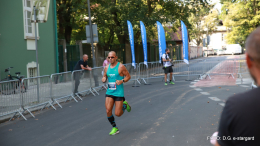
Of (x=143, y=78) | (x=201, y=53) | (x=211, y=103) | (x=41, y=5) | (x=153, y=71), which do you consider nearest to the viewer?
(x=211, y=103)

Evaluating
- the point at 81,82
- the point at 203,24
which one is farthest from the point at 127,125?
the point at 203,24

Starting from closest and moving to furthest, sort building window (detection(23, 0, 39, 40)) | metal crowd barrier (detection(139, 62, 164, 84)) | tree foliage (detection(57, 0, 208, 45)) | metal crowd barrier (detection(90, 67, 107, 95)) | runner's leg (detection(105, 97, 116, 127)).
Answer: runner's leg (detection(105, 97, 116, 127))
metal crowd barrier (detection(90, 67, 107, 95))
building window (detection(23, 0, 39, 40))
metal crowd barrier (detection(139, 62, 164, 84))
tree foliage (detection(57, 0, 208, 45))

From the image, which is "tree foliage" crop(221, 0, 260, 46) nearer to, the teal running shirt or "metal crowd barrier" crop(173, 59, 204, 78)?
"metal crowd barrier" crop(173, 59, 204, 78)

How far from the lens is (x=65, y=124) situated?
7.68 m

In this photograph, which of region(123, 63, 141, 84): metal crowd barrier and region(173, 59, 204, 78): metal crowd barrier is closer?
region(123, 63, 141, 84): metal crowd barrier

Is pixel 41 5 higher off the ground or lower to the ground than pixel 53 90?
higher

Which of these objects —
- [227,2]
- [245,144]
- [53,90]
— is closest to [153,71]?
[53,90]

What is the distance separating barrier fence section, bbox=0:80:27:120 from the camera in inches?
316

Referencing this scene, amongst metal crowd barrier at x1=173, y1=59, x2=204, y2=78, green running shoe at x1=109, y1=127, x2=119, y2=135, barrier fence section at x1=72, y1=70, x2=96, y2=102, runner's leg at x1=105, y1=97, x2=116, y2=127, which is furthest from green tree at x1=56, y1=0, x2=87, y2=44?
green running shoe at x1=109, y1=127, x2=119, y2=135

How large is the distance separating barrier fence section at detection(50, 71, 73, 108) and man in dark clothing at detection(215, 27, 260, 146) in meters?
8.97

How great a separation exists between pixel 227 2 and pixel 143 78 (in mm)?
21092

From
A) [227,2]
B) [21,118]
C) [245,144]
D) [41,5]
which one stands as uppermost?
[227,2]

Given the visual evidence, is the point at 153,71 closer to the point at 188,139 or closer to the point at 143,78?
the point at 143,78

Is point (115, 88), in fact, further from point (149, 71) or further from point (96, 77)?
point (149, 71)
